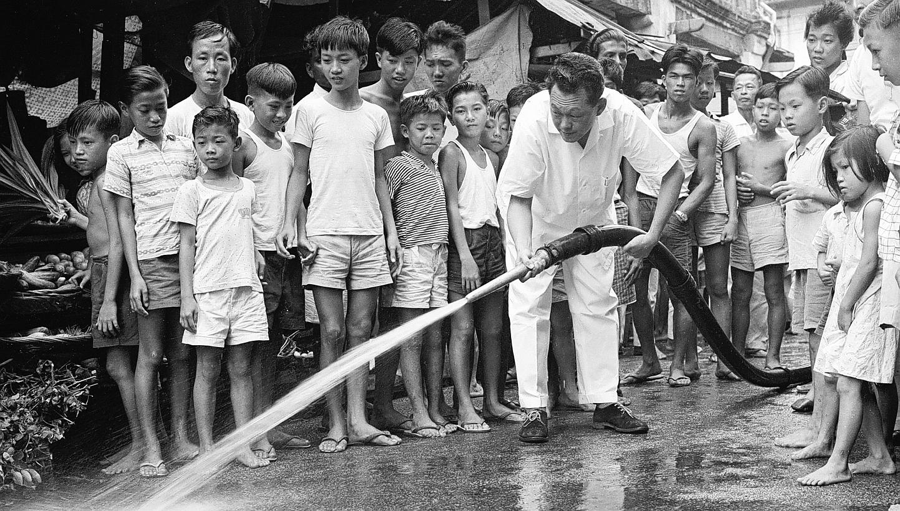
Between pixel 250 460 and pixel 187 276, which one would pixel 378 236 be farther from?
pixel 250 460

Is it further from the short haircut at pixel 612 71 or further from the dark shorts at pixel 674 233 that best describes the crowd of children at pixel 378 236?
the short haircut at pixel 612 71

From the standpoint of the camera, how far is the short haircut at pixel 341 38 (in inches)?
207

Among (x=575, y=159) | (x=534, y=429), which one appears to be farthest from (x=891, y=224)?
(x=534, y=429)

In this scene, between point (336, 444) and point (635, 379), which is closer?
point (336, 444)

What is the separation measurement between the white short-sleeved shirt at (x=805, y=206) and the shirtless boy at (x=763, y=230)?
70 centimetres

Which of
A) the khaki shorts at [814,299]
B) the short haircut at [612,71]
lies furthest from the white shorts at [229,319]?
the short haircut at [612,71]

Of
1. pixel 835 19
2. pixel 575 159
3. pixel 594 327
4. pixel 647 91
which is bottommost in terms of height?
pixel 594 327

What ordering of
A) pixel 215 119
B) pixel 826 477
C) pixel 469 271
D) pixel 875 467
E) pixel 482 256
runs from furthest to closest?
pixel 482 256
pixel 469 271
pixel 215 119
pixel 875 467
pixel 826 477

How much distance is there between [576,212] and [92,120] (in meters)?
2.64

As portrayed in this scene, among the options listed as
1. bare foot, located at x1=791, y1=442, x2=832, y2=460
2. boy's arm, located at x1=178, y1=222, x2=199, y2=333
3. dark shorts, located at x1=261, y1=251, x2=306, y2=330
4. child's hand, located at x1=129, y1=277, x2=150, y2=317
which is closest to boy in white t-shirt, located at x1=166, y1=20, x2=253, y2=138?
boy's arm, located at x1=178, y1=222, x2=199, y2=333

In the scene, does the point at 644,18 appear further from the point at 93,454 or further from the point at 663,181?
the point at 93,454

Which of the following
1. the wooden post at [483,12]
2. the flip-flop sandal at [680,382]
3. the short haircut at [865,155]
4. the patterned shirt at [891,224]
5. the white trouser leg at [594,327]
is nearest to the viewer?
the patterned shirt at [891,224]

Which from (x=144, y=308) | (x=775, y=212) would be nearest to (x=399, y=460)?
(x=144, y=308)

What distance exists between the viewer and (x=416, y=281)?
5527mm
